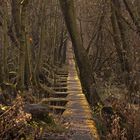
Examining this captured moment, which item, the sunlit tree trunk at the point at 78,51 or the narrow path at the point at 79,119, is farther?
the sunlit tree trunk at the point at 78,51

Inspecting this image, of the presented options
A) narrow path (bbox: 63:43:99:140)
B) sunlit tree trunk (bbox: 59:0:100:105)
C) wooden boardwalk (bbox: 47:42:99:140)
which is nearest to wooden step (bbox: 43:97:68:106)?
wooden boardwalk (bbox: 47:42:99:140)

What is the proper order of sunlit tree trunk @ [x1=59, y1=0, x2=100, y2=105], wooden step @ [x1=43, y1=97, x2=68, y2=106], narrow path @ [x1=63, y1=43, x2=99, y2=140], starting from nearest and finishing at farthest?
1. narrow path @ [x1=63, y1=43, x2=99, y2=140]
2. wooden step @ [x1=43, y1=97, x2=68, y2=106]
3. sunlit tree trunk @ [x1=59, y1=0, x2=100, y2=105]

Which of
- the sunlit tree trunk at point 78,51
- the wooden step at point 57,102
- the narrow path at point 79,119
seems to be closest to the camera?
the narrow path at point 79,119

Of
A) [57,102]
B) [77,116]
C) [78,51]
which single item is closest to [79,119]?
[77,116]

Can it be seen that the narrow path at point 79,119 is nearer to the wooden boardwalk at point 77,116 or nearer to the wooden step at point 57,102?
the wooden boardwalk at point 77,116

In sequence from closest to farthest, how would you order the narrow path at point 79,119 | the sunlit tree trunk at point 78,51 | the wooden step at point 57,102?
the narrow path at point 79,119 → the wooden step at point 57,102 → the sunlit tree trunk at point 78,51

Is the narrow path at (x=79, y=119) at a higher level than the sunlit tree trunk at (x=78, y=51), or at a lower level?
lower

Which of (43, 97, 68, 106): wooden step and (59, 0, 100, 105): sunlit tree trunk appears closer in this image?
(43, 97, 68, 106): wooden step

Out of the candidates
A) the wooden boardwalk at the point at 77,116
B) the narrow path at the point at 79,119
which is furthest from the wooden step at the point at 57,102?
the narrow path at the point at 79,119

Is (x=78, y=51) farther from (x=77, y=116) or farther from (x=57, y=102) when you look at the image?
(x=77, y=116)

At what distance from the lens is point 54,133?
7.37 meters

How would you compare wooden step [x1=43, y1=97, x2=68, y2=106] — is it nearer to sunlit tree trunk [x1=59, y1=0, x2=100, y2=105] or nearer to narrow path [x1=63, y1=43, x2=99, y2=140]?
narrow path [x1=63, y1=43, x2=99, y2=140]

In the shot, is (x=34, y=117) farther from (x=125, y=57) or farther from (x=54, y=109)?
(x=125, y=57)

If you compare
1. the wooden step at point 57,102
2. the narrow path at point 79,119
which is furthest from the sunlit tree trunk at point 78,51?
the wooden step at point 57,102
